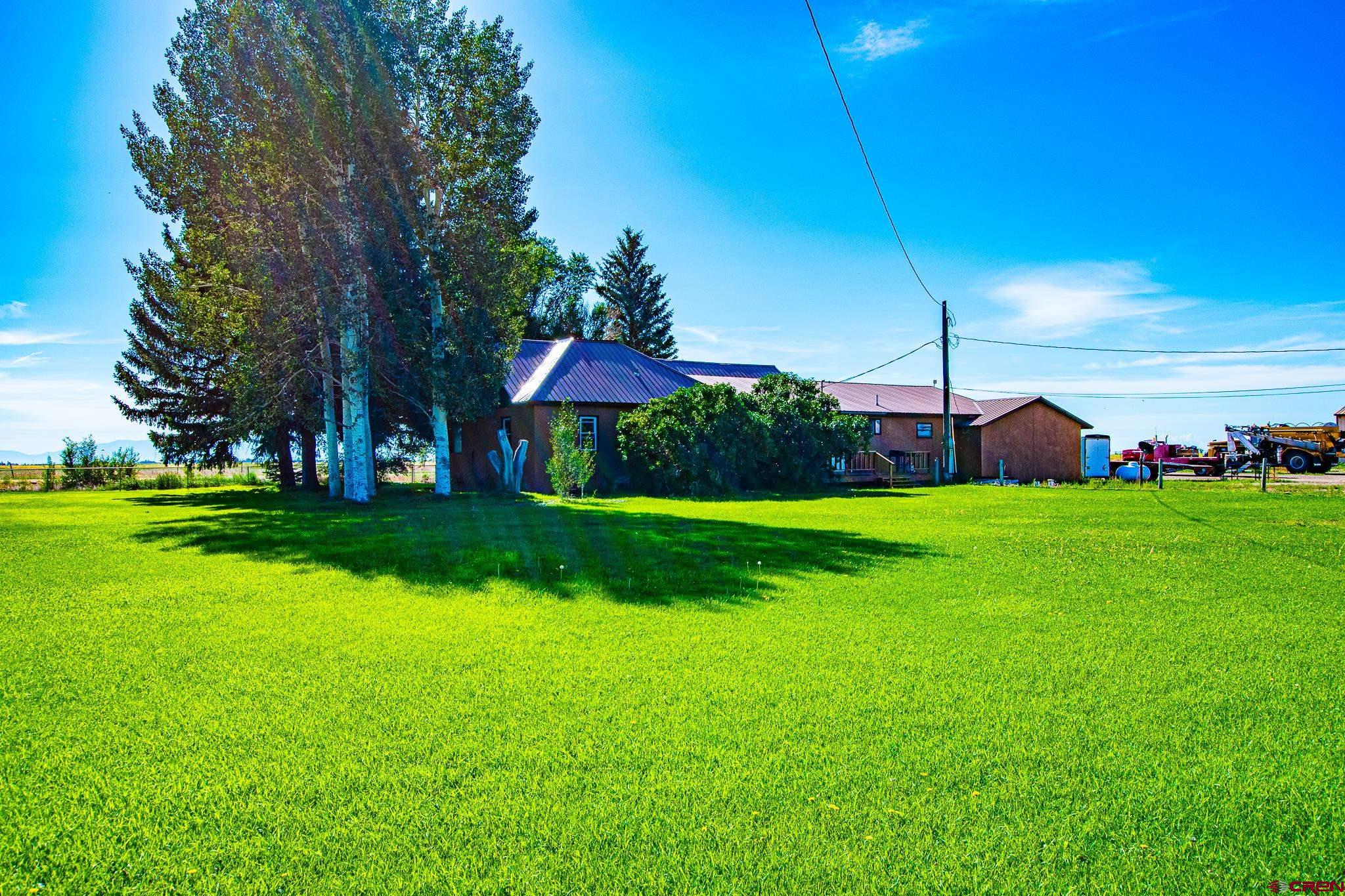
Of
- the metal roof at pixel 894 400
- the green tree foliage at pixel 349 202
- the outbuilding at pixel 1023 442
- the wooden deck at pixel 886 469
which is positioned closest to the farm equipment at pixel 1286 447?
the outbuilding at pixel 1023 442

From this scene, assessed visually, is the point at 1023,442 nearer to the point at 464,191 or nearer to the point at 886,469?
the point at 886,469

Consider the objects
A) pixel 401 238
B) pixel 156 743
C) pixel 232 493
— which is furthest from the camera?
pixel 232 493

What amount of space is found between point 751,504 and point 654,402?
5959 mm

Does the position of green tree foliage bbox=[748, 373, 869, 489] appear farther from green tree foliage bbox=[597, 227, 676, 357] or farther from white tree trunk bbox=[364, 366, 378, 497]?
green tree foliage bbox=[597, 227, 676, 357]

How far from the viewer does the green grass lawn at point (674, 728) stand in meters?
2.95

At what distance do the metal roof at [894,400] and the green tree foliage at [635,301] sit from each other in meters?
19.9

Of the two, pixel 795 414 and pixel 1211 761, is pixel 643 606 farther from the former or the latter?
pixel 795 414

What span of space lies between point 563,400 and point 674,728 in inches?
836

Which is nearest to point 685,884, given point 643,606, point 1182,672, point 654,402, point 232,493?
point 1182,672

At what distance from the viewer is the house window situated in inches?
1017

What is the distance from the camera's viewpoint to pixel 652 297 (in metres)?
55.1

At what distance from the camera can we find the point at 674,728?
4223 mm

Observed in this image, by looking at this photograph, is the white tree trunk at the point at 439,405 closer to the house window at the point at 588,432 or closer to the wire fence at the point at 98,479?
the house window at the point at 588,432

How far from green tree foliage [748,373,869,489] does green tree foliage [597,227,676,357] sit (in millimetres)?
28474
